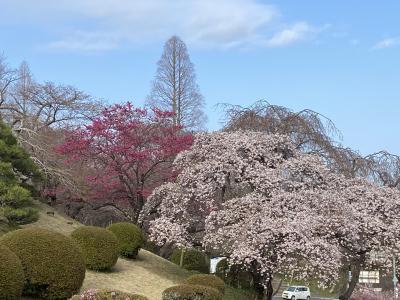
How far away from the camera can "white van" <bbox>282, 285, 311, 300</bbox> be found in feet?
111

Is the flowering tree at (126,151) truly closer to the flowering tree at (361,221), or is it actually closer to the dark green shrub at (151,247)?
the dark green shrub at (151,247)

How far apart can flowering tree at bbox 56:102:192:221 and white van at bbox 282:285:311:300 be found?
17.9 metres

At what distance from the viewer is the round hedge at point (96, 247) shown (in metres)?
13.5

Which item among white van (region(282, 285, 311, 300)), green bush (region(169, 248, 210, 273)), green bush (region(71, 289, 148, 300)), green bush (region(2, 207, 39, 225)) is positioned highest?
green bush (region(2, 207, 39, 225))

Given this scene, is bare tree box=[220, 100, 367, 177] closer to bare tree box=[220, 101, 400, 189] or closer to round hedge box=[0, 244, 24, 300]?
bare tree box=[220, 101, 400, 189]

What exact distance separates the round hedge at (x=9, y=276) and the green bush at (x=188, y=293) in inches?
143

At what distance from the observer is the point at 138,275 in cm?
1482

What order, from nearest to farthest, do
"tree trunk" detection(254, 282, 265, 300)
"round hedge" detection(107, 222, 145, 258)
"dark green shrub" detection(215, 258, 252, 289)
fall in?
"round hedge" detection(107, 222, 145, 258) → "tree trunk" detection(254, 282, 265, 300) → "dark green shrub" detection(215, 258, 252, 289)

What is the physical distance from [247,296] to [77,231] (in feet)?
20.3

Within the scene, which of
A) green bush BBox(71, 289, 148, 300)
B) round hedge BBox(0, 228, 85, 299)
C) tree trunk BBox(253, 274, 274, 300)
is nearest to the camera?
green bush BBox(71, 289, 148, 300)

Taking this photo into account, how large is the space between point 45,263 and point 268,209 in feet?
20.5

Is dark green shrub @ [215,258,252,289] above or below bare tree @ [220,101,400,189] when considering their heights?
below

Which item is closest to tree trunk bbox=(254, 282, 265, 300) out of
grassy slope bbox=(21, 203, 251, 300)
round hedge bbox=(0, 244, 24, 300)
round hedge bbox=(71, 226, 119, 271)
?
grassy slope bbox=(21, 203, 251, 300)

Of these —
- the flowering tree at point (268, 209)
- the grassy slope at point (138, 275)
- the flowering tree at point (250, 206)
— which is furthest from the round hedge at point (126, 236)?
the flowering tree at point (268, 209)
